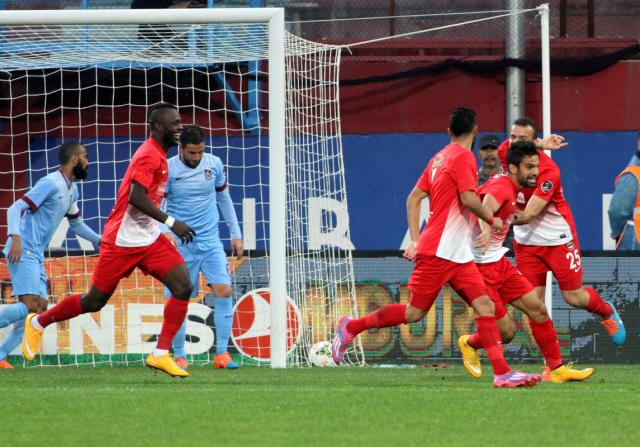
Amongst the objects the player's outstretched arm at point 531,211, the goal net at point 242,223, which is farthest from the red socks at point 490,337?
the goal net at point 242,223

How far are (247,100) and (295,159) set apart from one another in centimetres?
320

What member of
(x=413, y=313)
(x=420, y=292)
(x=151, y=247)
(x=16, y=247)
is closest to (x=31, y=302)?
(x=16, y=247)

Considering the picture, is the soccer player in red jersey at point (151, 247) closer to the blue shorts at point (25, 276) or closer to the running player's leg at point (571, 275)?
the blue shorts at point (25, 276)

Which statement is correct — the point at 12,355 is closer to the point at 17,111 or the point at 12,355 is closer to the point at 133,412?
the point at 17,111

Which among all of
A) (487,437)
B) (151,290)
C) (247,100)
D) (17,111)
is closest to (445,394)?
(487,437)

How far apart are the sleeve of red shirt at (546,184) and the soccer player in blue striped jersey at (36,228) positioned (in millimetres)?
3854

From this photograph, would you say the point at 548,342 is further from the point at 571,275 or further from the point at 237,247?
the point at 237,247

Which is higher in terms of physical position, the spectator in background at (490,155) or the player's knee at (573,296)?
the spectator in background at (490,155)

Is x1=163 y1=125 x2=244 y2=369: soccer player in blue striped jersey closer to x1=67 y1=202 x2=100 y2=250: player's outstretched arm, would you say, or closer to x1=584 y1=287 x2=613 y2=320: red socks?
x1=67 y1=202 x2=100 y2=250: player's outstretched arm

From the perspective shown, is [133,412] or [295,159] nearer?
[133,412]

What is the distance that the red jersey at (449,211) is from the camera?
8.61 m

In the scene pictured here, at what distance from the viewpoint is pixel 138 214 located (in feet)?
30.9

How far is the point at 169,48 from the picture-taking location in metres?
13.9

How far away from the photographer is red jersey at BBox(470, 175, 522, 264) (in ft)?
30.7
